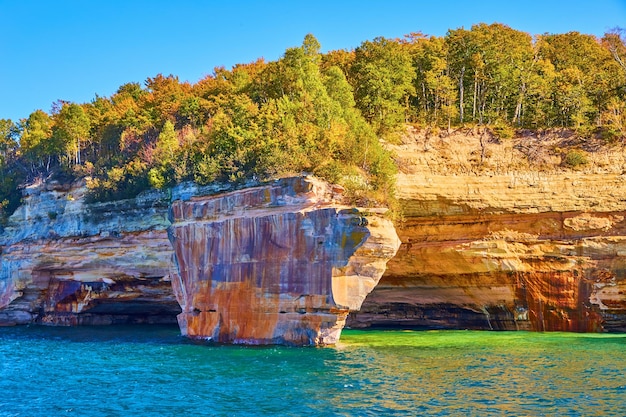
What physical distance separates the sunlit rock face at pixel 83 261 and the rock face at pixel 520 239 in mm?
15403

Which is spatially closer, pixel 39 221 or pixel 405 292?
A: pixel 405 292

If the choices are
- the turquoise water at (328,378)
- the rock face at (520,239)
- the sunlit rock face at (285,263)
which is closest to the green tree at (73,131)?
the turquoise water at (328,378)

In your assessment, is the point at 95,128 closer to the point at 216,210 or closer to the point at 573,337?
the point at 216,210

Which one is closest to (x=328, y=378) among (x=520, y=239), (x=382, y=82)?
(x=520, y=239)

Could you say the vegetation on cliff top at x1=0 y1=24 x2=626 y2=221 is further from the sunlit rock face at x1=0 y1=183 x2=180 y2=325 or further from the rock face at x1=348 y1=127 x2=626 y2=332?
the rock face at x1=348 y1=127 x2=626 y2=332

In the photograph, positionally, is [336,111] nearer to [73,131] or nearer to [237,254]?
[237,254]

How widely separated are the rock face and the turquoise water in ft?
11.1

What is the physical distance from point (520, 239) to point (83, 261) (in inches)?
1110

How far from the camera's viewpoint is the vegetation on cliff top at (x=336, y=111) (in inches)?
1414

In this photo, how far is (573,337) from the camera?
35.1m

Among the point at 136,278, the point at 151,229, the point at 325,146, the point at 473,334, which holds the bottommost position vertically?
the point at 473,334

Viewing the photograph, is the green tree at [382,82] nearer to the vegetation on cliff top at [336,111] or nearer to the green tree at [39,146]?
the vegetation on cliff top at [336,111]

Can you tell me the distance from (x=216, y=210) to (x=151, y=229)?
810 centimetres

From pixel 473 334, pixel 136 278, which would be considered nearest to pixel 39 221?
pixel 136 278
